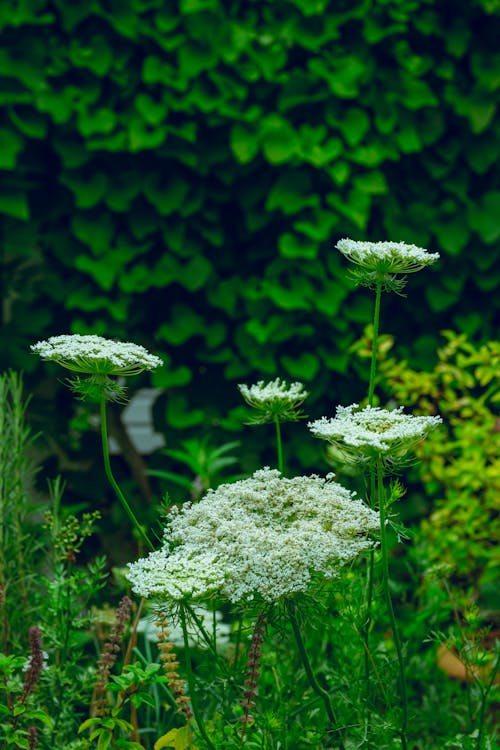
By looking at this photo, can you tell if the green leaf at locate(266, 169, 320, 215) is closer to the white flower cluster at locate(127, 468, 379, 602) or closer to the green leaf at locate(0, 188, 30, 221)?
the green leaf at locate(0, 188, 30, 221)

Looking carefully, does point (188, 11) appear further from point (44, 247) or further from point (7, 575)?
point (7, 575)

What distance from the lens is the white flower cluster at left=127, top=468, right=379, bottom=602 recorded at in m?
1.25

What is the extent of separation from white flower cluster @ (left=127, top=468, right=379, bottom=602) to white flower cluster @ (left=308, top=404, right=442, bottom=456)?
0.37 ft

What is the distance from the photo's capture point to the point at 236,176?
11.5 ft

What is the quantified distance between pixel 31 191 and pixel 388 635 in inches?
81.7

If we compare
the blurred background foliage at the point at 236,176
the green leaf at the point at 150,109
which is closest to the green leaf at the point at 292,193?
the blurred background foliage at the point at 236,176

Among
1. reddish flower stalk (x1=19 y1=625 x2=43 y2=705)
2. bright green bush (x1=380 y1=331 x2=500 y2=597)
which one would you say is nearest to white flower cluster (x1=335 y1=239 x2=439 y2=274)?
reddish flower stalk (x1=19 y1=625 x2=43 y2=705)

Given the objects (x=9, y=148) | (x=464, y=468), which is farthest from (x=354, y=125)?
(x=464, y=468)

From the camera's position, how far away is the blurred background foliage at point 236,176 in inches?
133

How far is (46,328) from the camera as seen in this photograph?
3.62 meters

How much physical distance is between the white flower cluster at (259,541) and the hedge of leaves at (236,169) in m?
1.98

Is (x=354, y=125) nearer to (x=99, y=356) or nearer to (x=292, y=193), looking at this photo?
(x=292, y=193)

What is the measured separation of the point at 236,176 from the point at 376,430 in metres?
2.30

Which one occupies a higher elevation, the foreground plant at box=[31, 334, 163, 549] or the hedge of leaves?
the hedge of leaves
